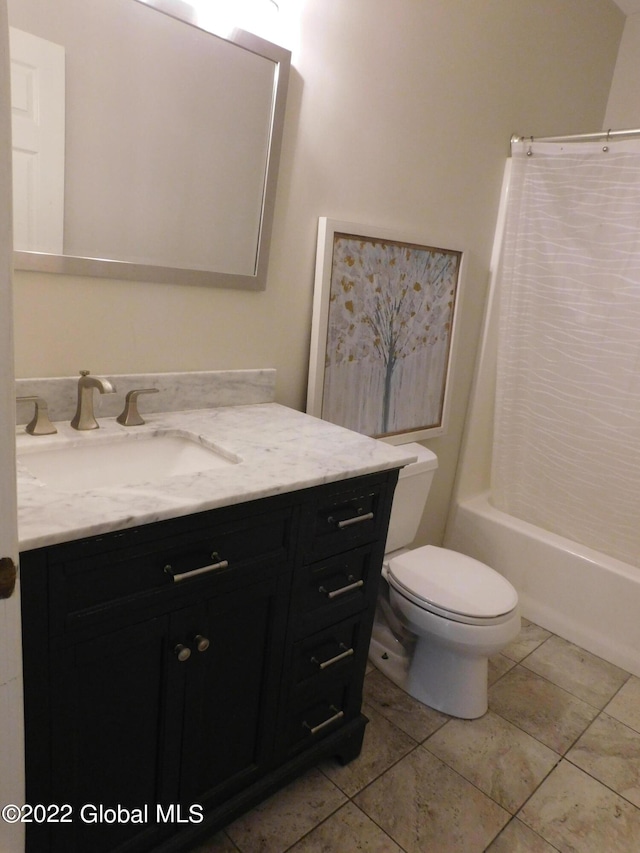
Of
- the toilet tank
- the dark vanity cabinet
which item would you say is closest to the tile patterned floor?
the dark vanity cabinet

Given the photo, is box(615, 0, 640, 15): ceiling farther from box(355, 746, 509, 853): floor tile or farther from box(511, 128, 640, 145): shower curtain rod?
box(355, 746, 509, 853): floor tile

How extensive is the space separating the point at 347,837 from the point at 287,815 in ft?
0.50

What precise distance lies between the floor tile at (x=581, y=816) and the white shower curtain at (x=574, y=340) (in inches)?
35.9

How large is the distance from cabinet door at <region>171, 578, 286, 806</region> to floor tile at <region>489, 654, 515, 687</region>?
3.30 feet

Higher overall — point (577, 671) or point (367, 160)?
point (367, 160)

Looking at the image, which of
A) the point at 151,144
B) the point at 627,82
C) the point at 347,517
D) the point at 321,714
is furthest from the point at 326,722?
the point at 627,82

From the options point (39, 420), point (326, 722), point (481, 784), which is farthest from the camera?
point (481, 784)

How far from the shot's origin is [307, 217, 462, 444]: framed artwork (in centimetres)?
180

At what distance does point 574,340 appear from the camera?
2.29 m

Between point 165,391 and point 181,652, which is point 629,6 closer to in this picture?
point 165,391

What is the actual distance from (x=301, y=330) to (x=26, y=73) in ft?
2.99

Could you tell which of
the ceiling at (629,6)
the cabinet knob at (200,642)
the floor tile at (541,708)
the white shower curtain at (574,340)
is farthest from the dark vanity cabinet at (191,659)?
the ceiling at (629,6)

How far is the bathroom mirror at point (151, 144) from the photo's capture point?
3.94 ft

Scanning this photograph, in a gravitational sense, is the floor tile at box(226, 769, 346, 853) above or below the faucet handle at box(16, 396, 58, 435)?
below
